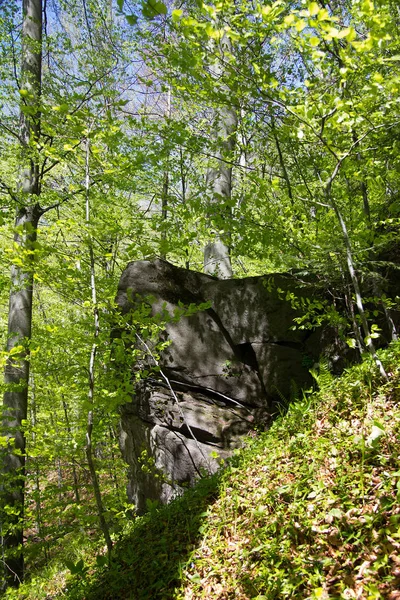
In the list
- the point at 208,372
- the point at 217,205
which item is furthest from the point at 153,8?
the point at 208,372

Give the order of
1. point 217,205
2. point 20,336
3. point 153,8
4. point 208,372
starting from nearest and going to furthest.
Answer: point 153,8 → point 217,205 → point 208,372 → point 20,336

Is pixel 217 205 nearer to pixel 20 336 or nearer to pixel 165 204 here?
pixel 20 336

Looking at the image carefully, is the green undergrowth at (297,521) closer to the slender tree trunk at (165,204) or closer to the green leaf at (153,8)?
the slender tree trunk at (165,204)

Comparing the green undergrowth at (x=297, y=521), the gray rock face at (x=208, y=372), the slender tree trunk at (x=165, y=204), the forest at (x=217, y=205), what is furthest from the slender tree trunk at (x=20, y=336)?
the green undergrowth at (x=297, y=521)

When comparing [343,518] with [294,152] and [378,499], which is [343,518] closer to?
[378,499]

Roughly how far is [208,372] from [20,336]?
3345 millimetres

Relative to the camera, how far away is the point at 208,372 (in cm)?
620

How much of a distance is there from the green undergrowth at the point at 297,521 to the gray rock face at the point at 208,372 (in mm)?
1668

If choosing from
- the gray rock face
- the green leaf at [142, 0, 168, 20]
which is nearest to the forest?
the green leaf at [142, 0, 168, 20]

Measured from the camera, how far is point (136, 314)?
379 centimetres

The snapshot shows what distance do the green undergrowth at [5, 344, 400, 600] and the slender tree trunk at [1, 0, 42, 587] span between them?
98.9 inches

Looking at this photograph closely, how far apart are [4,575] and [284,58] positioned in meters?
10.2

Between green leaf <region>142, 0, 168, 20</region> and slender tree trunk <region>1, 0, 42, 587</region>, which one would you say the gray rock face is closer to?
slender tree trunk <region>1, 0, 42, 587</region>

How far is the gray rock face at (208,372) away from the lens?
5863 millimetres
